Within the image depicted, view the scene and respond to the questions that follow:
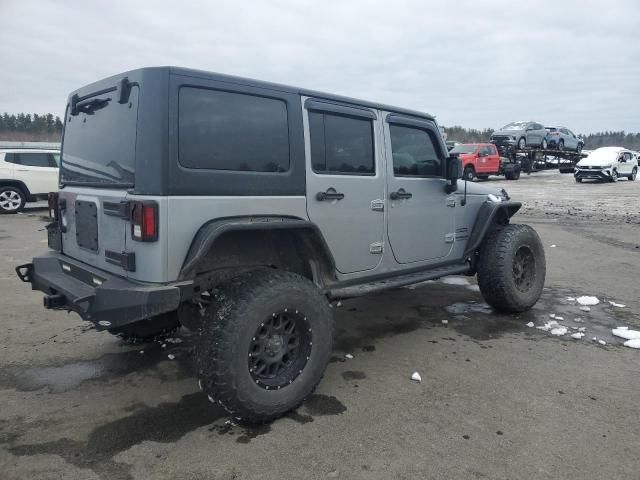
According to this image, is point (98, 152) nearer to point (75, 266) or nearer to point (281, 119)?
point (75, 266)

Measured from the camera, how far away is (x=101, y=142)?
3029 millimetres

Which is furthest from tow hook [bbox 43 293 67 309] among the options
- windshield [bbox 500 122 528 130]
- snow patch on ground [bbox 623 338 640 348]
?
windshield [bbox 500 122 528 130]

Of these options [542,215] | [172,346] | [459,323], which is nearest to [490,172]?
[542,215]

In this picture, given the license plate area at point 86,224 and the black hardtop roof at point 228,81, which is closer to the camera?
the black hardtop roof at point 228,81

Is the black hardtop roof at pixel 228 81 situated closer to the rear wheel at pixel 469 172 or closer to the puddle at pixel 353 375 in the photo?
the puddle at pixel 353 375

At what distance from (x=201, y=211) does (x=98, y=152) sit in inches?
36.4

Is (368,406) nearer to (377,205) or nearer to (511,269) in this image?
(377,205)

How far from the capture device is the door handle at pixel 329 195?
10.7 feet

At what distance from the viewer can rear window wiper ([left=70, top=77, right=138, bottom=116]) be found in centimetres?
270

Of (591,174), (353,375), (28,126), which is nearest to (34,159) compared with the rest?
(353,375)

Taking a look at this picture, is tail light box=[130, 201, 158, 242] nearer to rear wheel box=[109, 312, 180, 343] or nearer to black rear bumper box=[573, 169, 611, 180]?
rear wheel box=[109, 312, 180, 343]

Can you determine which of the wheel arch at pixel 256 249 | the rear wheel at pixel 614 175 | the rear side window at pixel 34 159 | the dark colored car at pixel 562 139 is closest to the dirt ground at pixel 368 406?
the wheel arch at pixel 256 249

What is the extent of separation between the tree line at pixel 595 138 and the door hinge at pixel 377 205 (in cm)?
5401

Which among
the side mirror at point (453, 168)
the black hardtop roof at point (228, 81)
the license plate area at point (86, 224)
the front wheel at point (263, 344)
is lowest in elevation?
the front wheel at point (263, 344)
